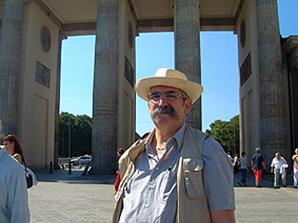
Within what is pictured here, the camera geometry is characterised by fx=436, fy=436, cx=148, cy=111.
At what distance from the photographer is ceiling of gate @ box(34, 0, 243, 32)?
3666cm

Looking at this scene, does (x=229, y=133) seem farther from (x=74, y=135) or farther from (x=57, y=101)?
(x=57, y=101)

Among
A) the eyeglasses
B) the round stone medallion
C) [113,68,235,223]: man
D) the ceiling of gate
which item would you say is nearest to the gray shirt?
[113,68,235,223]: man

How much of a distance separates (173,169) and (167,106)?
0.44m

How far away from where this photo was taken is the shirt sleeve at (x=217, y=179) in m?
2.42

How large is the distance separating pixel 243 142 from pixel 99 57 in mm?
14154

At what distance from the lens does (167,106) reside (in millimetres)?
2824

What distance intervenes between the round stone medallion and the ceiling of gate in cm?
183

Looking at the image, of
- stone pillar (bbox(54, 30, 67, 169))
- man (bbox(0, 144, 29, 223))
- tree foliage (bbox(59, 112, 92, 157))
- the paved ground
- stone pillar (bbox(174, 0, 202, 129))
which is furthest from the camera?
tree foliage (bbox(59, 112, 92, 157))

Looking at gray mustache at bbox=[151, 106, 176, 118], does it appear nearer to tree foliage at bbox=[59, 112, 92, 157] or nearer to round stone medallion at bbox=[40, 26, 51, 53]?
round stone medallion at bbox=[40, 26, 51, 53]

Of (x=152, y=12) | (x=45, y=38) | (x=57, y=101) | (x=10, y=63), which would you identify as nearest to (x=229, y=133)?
(x=152, y=12)

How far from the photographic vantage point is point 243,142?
35.4 m

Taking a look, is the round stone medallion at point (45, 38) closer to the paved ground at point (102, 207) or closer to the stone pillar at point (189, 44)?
the stone pillar at point (189, 44)

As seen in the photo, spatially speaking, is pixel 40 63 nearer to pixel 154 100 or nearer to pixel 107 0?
pixel 107 0

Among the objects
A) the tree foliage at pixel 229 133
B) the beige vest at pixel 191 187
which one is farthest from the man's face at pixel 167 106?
the tree foliage at pixel 229 133
